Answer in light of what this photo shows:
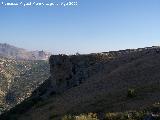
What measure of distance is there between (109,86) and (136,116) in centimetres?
1863

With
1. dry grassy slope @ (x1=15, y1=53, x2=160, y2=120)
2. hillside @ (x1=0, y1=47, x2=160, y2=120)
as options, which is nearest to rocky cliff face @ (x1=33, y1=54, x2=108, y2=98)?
hillside @ (x1=0, y1=47, x2=160, y2=120)

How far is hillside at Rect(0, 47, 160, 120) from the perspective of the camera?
27875mm

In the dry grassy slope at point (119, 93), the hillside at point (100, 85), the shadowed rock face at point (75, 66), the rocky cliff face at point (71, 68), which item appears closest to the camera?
the dry grassy slope at point (119, 93)

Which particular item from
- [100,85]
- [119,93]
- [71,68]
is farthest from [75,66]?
[119,93]

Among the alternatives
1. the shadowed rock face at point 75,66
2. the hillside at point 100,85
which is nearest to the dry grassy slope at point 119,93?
the hillside at point 100,85

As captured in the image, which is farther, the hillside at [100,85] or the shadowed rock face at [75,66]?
the shadowed rock face at [75,66]

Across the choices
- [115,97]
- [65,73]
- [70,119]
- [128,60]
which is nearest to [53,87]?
[65,73]

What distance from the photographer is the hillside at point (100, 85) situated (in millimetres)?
27875

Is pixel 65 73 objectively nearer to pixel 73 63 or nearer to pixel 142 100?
pixel 73 63

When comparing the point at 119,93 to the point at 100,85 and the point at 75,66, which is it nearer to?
the point at 100,85

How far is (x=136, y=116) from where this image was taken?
66.7 ft

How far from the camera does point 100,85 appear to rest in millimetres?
41656

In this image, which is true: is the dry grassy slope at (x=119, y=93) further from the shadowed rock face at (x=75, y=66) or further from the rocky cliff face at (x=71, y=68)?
the rocky cliff face at (x=71, y=68)

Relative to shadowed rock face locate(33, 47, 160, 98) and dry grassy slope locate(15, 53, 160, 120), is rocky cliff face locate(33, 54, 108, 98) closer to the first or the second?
shadowed rock face locate(33, 47, 160, 98)
